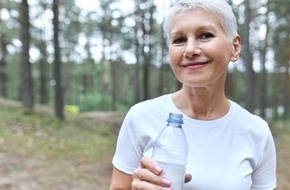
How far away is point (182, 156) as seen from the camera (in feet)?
4.11

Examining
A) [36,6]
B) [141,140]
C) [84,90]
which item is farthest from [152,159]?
[84,90]

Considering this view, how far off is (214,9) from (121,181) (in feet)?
2.47

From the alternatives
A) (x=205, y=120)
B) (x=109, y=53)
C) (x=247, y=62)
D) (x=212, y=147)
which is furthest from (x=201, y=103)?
(x=109, y=53)

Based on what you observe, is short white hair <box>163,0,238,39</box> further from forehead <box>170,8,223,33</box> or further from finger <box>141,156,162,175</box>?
finger <box>141,156,162,175</box>

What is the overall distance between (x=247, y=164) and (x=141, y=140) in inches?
17.1

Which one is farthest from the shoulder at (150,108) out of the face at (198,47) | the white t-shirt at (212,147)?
the face at (198,47)

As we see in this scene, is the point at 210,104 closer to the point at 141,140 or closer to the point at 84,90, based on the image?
the point at 141,140

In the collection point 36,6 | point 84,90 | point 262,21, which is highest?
point 36,6

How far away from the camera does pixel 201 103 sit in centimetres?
153

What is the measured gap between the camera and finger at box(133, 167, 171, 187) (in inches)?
45.7

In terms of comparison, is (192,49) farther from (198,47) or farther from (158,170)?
(158,170)

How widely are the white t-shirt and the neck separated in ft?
0.10

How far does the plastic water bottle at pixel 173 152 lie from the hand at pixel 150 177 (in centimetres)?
2

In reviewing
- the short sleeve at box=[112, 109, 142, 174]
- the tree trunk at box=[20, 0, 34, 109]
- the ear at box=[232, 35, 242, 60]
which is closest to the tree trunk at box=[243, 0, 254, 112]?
the tree trunk at box=[20, 0, 34, 109]
